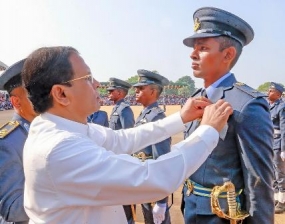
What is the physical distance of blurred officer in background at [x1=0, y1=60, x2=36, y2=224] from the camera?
2018 mm

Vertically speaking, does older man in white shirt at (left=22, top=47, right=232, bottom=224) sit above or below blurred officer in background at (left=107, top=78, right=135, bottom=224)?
above

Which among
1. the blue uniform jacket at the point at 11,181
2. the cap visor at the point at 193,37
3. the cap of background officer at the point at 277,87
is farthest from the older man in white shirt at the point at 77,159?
the cap of background officer at the point at 277,87

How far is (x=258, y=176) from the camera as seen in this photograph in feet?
6.37

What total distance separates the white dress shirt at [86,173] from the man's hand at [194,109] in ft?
1.76

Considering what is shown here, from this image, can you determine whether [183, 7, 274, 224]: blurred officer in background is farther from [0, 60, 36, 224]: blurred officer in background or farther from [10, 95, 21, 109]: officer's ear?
[10, 95, 21, 109]: officer's ear

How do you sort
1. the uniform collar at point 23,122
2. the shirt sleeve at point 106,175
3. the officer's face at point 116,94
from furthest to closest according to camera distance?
1. the officer's face at point 116,94
2. the uniform collar at point 23,122
3. the shirt sleeve at point 106,175

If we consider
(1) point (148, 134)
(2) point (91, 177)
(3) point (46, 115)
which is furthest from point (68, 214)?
(1) point (148, 134)

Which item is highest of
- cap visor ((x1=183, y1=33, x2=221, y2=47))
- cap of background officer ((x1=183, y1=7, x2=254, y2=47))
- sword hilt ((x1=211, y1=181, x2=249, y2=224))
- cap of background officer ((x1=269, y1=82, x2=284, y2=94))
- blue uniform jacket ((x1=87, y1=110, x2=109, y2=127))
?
cap of background officer ((x1=183, y1=7, x2=254, y2=47))

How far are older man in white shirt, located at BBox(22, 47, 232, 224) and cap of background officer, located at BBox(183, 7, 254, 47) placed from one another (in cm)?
71

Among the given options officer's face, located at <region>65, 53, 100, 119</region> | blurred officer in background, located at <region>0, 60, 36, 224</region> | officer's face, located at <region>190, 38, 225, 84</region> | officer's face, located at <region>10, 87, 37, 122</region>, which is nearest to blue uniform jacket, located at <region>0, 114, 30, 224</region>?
blurred officer in background, located at <region>0, 60, 36, 224</region>

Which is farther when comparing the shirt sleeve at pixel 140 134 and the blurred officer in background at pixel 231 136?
the shirt sleeve at pixel 140 134

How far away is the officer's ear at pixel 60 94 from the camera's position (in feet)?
5.27

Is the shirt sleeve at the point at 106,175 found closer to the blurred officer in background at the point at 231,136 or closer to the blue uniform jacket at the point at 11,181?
the blurred officer in background at the point at 231,136

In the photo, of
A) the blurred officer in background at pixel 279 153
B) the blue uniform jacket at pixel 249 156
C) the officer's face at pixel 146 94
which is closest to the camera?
the blue uniform jacket at pixel 249 156
